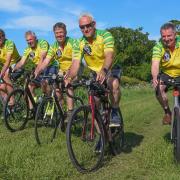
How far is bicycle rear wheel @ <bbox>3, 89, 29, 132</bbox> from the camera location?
10.9 meters

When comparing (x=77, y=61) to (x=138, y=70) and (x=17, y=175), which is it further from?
(x=138, y=70)

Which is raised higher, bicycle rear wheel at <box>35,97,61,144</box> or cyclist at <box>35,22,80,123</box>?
cyclist at <box>35,22,80,123</box>

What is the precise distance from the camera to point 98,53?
26.6 ft

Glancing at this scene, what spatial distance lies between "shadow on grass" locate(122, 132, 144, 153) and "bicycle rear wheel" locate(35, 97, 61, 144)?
5.02 feet

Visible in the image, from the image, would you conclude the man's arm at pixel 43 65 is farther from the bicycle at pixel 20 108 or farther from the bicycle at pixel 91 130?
the bicycle at pixel 91 130

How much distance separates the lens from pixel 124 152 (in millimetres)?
8625

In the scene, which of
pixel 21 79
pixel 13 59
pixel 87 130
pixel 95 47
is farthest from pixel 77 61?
pixel 13 59

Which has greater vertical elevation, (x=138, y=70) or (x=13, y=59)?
(x=138, y=70)

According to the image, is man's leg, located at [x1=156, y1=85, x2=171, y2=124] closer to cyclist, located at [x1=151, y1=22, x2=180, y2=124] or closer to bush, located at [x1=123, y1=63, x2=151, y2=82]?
cyclist, located at [x1=151, y1=22, x2=180, y2=124]

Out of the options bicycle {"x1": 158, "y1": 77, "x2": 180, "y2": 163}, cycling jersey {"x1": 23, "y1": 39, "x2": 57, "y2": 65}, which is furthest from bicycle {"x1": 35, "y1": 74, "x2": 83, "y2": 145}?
bicycle {"x1": 158, "y1": 77, "x2": 180, "y2": 163}

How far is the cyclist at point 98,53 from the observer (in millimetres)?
7799

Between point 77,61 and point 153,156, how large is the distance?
2.12m

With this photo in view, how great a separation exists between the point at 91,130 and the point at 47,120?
93.8 inches

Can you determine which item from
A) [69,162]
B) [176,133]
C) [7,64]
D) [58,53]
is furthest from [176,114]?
[7,64]
